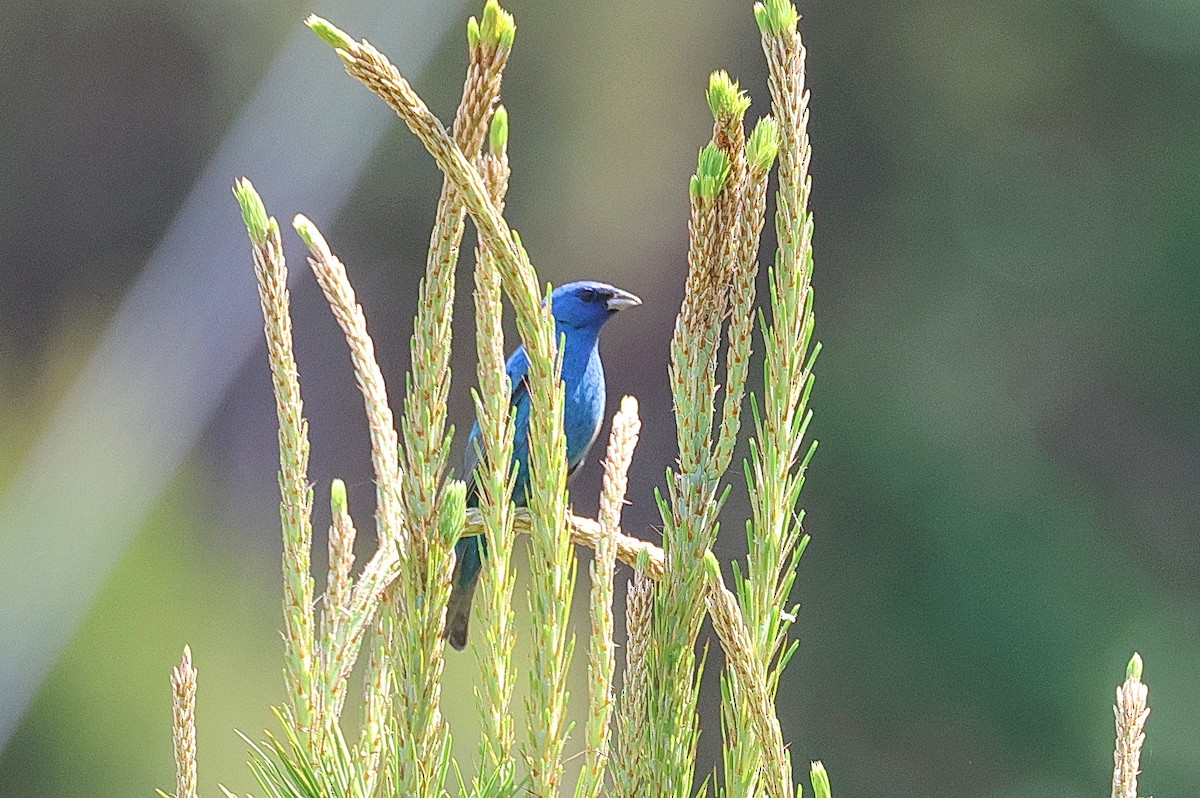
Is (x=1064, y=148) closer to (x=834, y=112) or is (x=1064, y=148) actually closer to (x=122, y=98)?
(x=834, y=112)

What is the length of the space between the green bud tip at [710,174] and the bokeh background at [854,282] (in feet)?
12.8

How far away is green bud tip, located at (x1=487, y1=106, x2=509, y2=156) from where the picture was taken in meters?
0.59

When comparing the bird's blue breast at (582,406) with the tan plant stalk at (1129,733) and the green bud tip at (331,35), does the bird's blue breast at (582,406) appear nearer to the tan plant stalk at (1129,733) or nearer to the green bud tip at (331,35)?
the tan plant stalk at (1129,733)

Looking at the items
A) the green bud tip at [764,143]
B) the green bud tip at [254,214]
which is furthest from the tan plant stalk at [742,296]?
the green bud tip at [254,214]

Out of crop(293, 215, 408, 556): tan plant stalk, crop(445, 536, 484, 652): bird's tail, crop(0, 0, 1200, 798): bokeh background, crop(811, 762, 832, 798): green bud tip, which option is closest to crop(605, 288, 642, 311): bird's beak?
crop(445, 536, 484, 652): bird's tail

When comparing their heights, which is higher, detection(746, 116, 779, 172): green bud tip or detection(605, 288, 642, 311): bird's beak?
detection(746, 116, 779, 172): green bud tip

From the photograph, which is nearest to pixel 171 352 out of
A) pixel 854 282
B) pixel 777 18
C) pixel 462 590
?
pixel 854 282

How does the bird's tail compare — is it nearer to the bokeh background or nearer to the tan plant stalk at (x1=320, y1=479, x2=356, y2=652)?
the tan plant stalk at (x1=320, y1=479, x2=356, y2=652)

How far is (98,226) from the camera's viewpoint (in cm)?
552

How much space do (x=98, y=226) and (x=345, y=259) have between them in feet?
3.21

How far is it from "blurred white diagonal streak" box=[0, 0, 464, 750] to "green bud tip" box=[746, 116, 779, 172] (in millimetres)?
3289

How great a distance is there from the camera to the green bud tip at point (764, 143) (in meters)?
0.60

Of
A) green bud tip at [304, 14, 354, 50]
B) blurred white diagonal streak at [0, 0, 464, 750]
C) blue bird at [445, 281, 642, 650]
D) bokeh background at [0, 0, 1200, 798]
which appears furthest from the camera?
bokeh background at [0, 0, 1200, 798]

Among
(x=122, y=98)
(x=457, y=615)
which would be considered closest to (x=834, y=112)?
(x=122, y=98)
